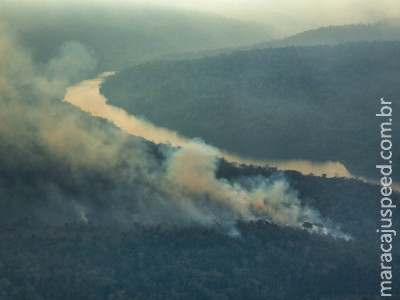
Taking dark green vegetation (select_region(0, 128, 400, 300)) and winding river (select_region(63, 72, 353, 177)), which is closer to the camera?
dark green vegetation (select_region(0, 128, 400, 300))

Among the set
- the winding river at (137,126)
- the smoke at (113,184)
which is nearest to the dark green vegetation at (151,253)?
the smoke at (113,184)

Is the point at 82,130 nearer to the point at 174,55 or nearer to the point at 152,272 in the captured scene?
the point at 152,272

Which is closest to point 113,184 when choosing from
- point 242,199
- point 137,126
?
point 242,199

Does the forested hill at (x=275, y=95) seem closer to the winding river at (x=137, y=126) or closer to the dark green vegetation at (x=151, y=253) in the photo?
the winding river at (x=137, y=126)

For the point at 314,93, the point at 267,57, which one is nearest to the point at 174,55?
the point at 267,57

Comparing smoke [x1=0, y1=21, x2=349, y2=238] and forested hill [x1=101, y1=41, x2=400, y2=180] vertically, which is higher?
forested hill [x1=101, y1=41, x2=400, y2=180]

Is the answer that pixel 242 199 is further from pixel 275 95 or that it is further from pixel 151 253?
pixel 275 95

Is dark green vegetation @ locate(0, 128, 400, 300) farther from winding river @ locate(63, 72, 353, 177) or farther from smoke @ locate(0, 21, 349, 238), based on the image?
winding river @ locate(63, 72, 353, 177)

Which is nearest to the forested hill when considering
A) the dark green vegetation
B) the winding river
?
the winding river
